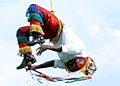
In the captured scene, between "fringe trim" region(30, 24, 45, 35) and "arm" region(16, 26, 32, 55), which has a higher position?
"fringe trim" region(30, 24, 45, 35)

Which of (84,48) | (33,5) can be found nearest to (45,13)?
(33,5)

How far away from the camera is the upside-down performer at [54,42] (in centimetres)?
1206

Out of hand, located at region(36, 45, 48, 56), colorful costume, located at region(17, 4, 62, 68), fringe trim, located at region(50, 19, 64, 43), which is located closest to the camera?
hand, located at region(36, 45, 48, 56)

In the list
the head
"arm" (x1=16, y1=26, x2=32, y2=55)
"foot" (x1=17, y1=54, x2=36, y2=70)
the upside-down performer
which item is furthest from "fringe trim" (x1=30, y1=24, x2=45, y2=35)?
the head

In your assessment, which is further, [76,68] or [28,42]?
[76,68]

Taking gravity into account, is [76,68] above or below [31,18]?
below

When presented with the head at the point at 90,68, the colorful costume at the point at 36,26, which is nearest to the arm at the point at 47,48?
the colorful costume at the point at 36,26

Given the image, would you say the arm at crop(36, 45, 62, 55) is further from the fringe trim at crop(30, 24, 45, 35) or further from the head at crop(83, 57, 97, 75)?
the head at crop(83, 57, 97, 75)

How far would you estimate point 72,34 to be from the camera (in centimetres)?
1288

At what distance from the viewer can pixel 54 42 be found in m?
13.0

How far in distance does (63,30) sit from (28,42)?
3.50 ft

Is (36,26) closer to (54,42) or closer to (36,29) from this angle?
(36,29)

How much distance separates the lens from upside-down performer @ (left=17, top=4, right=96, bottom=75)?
1206cm

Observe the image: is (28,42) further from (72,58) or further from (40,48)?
(72,58)
